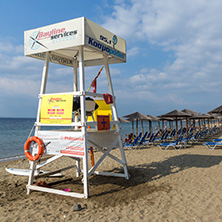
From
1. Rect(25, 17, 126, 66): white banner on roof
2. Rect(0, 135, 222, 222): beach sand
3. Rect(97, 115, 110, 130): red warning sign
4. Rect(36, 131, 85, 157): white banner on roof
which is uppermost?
Rect(25, 17, 126, 66): white banner on roof

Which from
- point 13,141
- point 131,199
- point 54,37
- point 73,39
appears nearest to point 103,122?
point 131,199

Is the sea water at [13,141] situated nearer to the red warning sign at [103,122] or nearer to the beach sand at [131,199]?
the beach sand at [131,199]

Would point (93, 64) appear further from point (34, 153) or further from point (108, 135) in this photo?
point (34, 153)

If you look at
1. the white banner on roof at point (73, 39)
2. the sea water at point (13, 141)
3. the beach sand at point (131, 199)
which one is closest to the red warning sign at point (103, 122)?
the beach sand at point (131, 199)

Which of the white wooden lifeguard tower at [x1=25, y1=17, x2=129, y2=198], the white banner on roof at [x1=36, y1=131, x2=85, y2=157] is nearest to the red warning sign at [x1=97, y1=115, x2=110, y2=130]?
the white wooden lifeguard tower at [x1=25, y1=17, x2=129, y2=198]

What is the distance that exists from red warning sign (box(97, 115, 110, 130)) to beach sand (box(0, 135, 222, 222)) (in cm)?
156

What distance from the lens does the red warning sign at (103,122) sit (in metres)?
5.68

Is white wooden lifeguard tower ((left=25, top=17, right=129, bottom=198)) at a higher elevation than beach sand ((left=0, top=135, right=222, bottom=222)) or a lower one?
higher

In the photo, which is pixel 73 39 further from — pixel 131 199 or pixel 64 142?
pixel 131 199

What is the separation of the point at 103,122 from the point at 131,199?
2.02 metres

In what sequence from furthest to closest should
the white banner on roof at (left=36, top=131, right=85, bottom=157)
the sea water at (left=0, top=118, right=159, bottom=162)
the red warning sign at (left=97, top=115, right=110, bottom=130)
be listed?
the sea water at (left=0, top=118, right=159, bottom=162) → the red warning sign at (left=97, top=115, right=110, bottom=130) → the white banner on roof at (left=36, top=131, right=85, bottom=157)

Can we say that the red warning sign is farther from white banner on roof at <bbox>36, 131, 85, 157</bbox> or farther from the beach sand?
the beach sand

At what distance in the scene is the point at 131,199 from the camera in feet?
15.8

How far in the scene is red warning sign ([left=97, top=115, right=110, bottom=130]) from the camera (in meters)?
5.68
